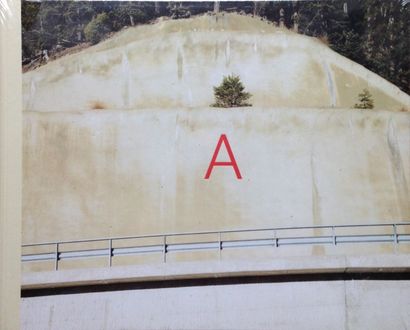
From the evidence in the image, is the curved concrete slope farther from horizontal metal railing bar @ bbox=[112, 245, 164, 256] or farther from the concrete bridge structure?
horizontal metal railing bar @ bbox=[112, 245, 164, 256]

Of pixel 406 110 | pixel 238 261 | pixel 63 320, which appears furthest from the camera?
pixel 406 110

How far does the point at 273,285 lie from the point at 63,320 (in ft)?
9.65

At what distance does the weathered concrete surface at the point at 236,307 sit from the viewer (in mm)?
9367

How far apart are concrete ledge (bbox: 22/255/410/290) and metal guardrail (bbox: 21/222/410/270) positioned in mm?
191

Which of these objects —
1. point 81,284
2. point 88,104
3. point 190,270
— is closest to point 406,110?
point 190,270

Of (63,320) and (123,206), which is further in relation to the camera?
(123,206)

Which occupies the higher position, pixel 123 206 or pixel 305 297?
pixel 123 206

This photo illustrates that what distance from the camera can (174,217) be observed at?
1005 cm

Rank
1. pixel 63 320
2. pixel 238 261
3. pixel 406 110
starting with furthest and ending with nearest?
pixel 406 110, pixel 238 261, pixel 63 320

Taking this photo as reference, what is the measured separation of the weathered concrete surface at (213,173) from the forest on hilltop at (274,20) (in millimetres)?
1084

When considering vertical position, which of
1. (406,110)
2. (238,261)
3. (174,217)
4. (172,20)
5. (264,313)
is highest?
(172,20)

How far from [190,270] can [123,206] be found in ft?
4.26

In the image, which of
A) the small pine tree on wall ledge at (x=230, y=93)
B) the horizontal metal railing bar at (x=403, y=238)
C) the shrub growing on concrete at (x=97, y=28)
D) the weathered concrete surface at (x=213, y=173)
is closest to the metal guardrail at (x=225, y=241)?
the horizontal metal railing bar at (x=403, y=238)

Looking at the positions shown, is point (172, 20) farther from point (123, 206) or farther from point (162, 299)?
point (162, 299)
